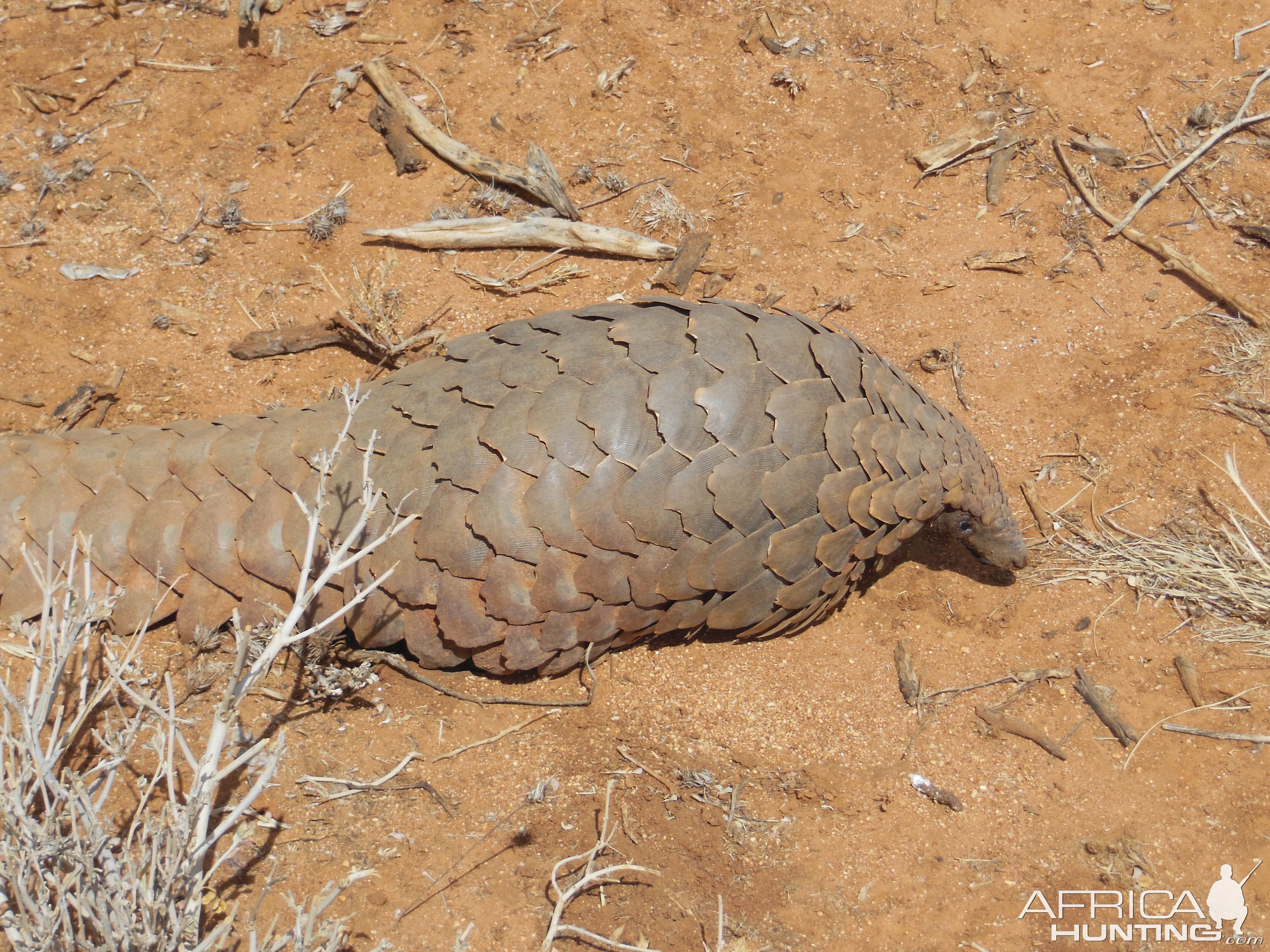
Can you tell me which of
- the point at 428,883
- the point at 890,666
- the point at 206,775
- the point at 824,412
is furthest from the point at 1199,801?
the point at 206,775

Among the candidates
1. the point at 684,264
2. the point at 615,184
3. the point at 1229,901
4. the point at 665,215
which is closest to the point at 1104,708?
the point at 1229,901

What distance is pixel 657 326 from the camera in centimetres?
325

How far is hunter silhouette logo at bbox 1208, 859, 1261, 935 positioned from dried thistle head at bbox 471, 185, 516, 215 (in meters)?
4.68

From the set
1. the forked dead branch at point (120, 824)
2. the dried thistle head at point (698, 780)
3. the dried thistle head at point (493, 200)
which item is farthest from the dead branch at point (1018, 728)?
the dried thistle head at point (493, 200)

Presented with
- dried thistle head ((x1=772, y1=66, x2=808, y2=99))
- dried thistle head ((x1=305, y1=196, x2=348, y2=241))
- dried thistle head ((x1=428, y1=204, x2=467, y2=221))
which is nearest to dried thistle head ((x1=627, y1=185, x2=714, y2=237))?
dried thistle head ((x1=428, y1=204, x2=467, y2=221))

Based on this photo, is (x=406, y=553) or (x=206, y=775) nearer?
(x=206, y=775)

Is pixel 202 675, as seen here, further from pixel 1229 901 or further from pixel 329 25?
pixel 329 25

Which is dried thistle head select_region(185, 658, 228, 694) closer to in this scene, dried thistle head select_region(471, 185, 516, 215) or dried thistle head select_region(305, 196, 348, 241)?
dried thistle head select_region(305, 196, 348, 241)

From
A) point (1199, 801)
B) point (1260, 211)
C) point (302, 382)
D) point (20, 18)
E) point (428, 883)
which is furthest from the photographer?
point (20, 18)

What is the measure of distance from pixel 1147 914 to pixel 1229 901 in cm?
33

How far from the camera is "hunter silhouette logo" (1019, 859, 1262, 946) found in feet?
10.3

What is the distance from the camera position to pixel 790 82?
520 cm

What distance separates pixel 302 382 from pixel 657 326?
222cm

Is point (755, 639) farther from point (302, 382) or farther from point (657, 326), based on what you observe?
point (302, 382)
